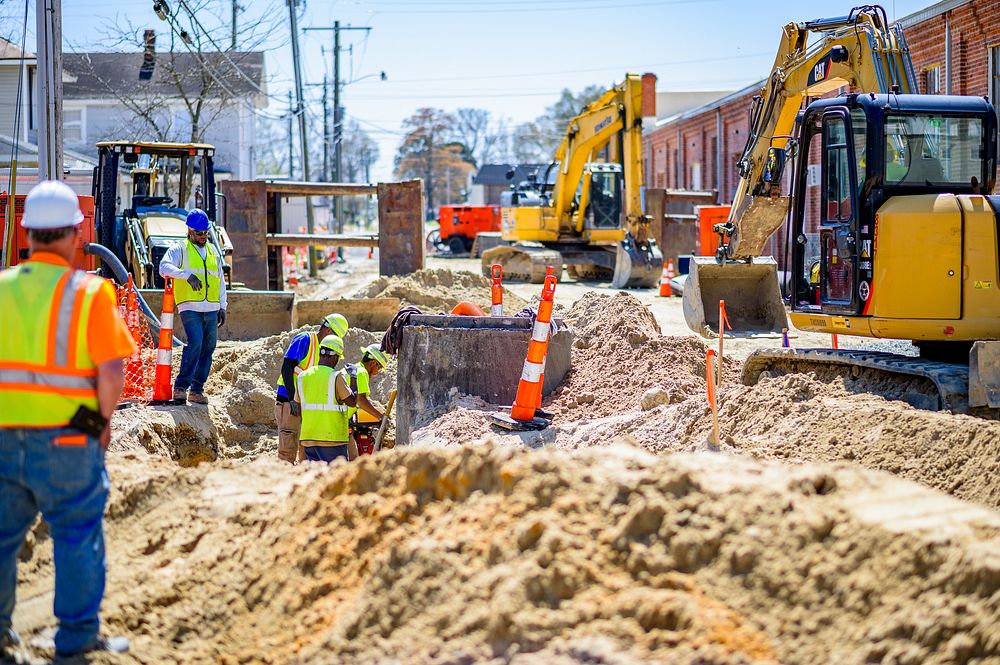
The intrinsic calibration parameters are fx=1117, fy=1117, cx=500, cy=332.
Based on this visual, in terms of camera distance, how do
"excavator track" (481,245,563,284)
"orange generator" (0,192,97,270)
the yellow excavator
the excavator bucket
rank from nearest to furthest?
the yellow excavator, "orange generator" (0,192,97,270), the excavator bucket, "excavator track" (481,245,563,284)

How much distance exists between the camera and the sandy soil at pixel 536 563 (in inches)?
145

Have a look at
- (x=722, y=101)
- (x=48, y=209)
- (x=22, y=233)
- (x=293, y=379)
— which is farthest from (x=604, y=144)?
(x=48, y=209)

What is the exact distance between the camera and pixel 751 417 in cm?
861

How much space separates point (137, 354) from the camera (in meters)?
10.8

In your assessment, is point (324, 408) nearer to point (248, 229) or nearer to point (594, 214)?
point (248, 229)

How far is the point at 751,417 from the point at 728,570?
15.8 ft

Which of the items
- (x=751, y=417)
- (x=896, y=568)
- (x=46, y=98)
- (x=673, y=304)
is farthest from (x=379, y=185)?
(x=896, y=568)

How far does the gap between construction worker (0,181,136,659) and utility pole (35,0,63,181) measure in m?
8.73

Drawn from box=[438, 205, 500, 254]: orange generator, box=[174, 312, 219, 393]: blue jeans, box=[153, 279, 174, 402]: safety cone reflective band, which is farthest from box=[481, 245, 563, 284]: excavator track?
box=[438, 205, 500, 254]: orange generator

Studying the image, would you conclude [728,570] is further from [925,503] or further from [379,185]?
[379,185]

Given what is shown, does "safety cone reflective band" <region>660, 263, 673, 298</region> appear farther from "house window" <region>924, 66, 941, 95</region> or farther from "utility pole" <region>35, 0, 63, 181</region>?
"utility pole" <region>35, 0, 63, 181</region>

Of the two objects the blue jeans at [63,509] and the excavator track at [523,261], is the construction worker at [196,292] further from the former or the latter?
the excavator track at [523,261]

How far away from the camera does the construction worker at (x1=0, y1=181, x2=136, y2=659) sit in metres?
4.23

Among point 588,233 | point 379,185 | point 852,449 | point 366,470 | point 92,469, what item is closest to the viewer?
point 92,469
